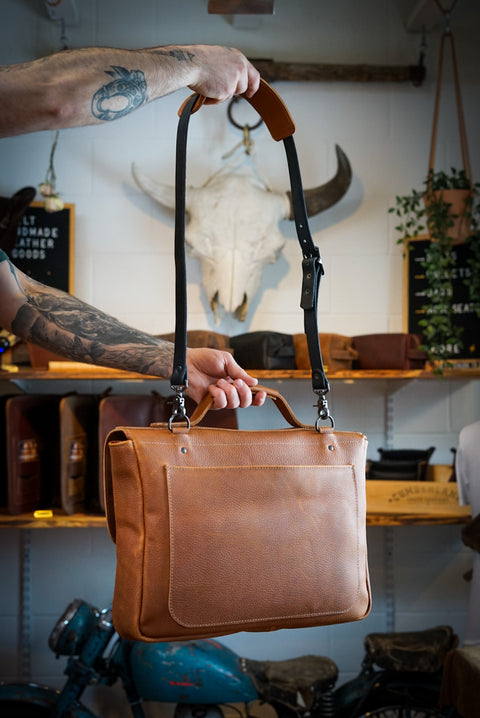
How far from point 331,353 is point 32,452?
3.96ft

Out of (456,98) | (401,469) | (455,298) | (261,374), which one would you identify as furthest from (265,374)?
(456,98)

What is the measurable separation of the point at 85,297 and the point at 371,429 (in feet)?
4.68

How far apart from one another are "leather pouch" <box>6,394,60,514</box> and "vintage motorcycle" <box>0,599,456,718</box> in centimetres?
43

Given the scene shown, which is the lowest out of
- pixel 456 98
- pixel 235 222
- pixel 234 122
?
pixel 235 222

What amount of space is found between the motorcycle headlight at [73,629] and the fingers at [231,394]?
152cm

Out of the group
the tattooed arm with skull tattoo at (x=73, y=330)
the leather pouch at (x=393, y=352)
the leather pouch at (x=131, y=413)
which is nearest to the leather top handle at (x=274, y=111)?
the tattooed arm with skull tattoo at (x=73, y=330)

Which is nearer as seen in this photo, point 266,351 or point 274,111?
point 274,111

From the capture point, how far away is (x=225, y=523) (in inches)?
40.8

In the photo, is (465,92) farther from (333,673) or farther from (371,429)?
(333,673)

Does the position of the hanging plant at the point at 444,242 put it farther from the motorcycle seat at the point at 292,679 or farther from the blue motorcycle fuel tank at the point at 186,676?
the blue motorcycle fuel tank at the point at 186,676

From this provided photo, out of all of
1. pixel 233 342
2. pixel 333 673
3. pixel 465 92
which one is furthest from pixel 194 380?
pixel 465 92

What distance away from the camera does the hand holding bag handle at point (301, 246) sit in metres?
1.06

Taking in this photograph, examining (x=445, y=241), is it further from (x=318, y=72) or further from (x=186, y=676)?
(x=186, y=676)

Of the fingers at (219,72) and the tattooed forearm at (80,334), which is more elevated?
the fingers at (219,72)
